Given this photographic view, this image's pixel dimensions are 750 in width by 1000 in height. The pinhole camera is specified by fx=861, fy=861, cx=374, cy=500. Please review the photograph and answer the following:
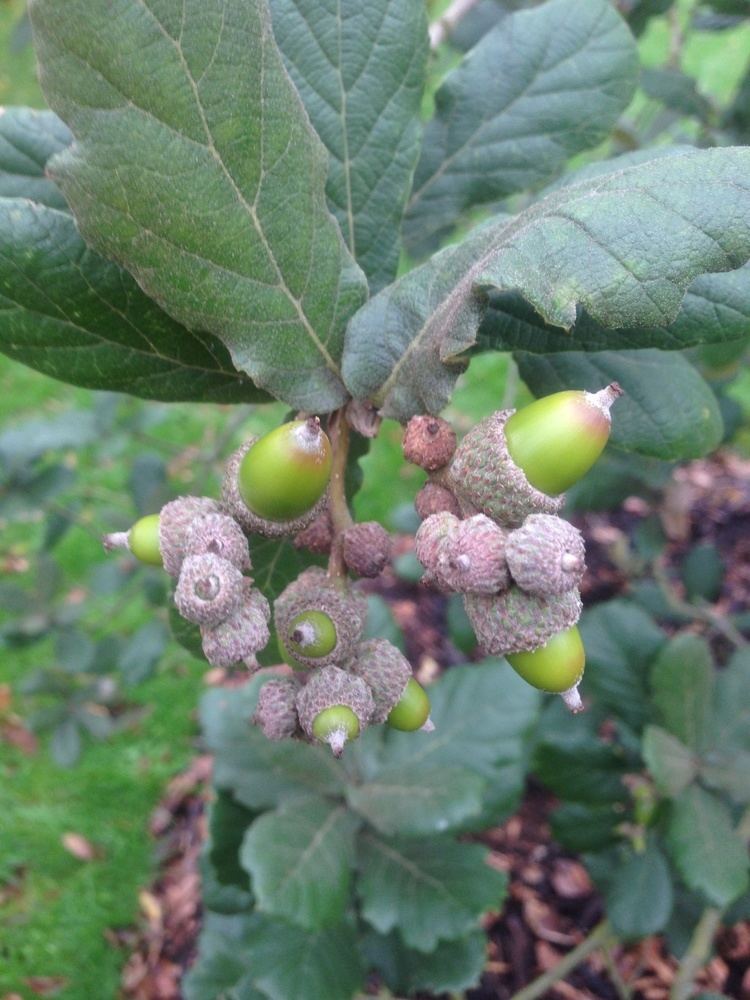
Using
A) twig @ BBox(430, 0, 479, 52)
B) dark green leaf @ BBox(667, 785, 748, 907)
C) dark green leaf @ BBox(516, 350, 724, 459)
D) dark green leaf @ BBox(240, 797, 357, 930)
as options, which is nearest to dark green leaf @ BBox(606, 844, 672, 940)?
dark green leaf @ BBox(667, 785, 748, 907)

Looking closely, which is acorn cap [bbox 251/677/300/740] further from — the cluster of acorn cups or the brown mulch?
the brown mulch

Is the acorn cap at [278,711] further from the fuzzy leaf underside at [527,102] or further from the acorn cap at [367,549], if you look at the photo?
the fuzzy leaf underside at [527,102]

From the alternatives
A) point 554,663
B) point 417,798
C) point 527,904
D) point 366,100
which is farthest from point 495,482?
point 527,904

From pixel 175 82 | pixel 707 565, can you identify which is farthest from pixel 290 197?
pixel 707 565

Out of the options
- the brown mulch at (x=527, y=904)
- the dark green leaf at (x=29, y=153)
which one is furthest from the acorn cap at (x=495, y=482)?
the brown mulch at (x=527, y=904)

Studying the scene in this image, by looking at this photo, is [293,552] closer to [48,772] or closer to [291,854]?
[291,854]
